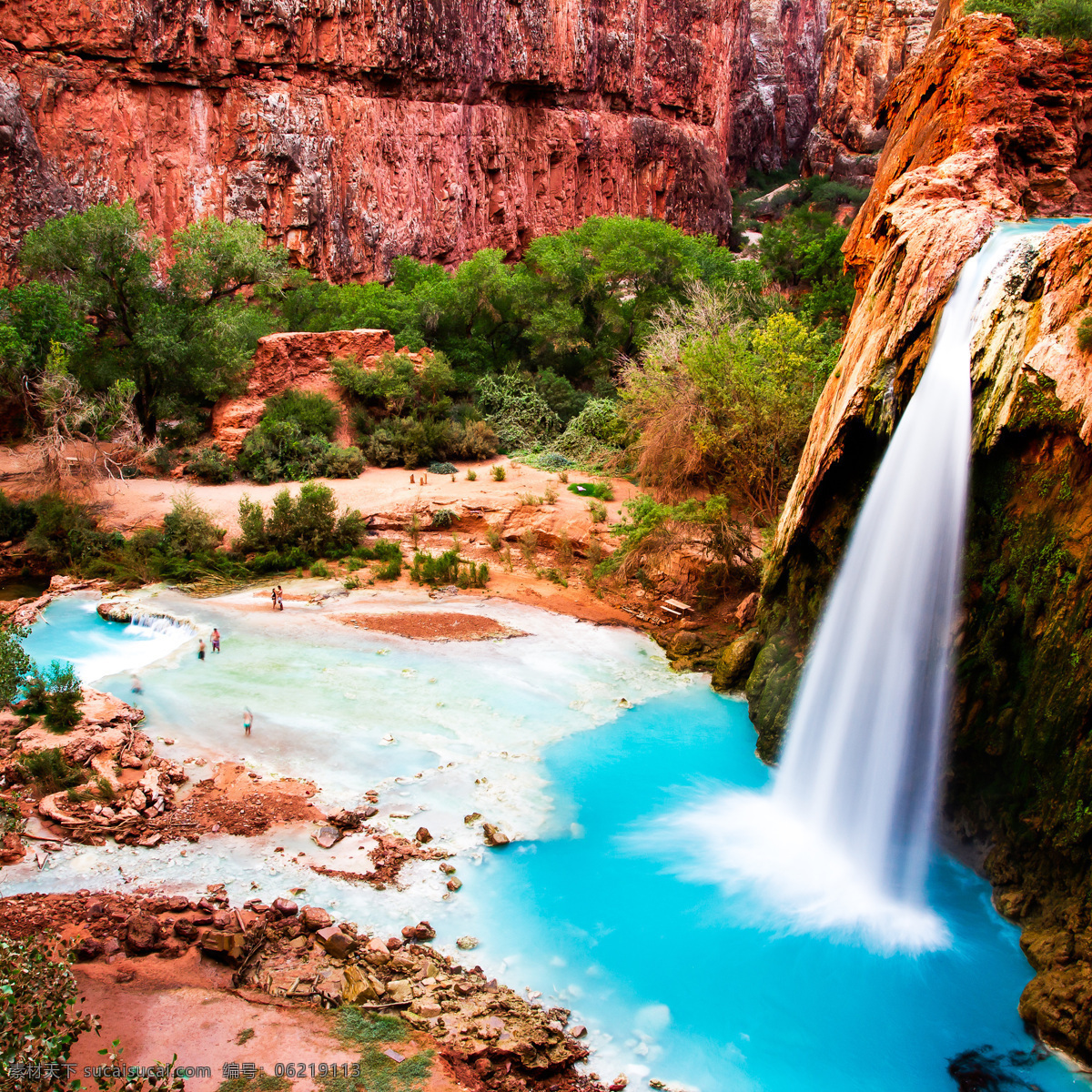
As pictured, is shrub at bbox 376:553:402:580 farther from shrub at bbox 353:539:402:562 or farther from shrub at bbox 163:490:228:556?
shrub at bbox 163:490:228:556

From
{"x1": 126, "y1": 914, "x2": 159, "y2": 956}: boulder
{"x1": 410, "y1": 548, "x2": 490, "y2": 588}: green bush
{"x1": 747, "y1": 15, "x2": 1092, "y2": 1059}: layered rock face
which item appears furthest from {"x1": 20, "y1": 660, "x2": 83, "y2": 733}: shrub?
{"x1": 747, "y1": 15, "x2": 1092, "y2": 1059}: layered rock face

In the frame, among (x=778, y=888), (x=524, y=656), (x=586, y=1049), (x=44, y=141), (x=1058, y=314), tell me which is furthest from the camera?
(x=44, y=141)

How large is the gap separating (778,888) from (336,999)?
5.27 meters

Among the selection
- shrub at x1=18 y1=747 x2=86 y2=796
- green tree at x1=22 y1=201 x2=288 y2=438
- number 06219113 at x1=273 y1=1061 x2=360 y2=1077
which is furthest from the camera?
green tree at x1=22 y1=201 x2=288 y2=438

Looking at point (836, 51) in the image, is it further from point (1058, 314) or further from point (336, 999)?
point (336, 999)

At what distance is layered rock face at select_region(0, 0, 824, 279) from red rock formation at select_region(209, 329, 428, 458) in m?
11.4

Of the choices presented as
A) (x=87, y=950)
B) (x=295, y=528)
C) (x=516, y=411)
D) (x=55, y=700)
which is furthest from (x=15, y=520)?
(x=87, y=950)

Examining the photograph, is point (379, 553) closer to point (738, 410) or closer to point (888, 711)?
point (738, 410)

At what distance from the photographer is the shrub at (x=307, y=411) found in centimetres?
2566

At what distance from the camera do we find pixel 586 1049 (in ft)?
25.6

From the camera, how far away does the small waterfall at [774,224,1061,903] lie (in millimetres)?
10000

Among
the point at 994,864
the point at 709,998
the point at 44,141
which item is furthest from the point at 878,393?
the point at 44,141

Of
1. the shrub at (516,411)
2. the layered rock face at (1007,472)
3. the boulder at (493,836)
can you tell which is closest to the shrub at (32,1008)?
the boulder at (493,836)

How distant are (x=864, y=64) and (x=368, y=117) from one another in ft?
121
